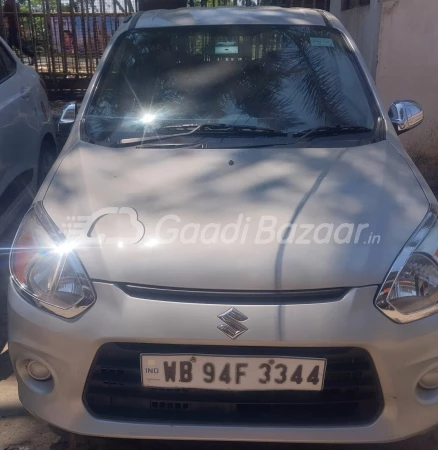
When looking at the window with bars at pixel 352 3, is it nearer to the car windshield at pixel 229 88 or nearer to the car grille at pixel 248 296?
the car windshield at pixel 229 88

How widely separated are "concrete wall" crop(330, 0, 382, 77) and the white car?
3.45m

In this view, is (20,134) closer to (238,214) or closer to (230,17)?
(230,17)

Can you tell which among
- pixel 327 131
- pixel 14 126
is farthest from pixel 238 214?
pixel 14 126

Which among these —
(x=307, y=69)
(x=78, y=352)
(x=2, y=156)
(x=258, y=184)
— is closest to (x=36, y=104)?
(x=2, y=156)

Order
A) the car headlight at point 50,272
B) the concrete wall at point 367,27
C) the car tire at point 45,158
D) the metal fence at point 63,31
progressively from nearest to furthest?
the car headlight at point 50,272
the car tire at point 45,158
the concrete wall at point 367,27
the metal fence at point 63,31

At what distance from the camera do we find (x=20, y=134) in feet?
13.4

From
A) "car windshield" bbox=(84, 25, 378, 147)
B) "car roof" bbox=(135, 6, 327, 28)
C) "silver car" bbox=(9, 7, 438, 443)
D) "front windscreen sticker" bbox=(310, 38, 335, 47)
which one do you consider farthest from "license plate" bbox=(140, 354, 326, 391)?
"car roof" bbox=(135, 6, 327, 28)

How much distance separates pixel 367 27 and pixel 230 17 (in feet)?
12.5

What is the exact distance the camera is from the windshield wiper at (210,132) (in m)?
2.84

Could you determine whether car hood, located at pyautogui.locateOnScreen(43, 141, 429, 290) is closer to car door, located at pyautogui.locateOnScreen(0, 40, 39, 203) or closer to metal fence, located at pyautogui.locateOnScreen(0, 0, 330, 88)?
car door, located at pyautogui.locateOnScreen(0, 40, 39, 203)

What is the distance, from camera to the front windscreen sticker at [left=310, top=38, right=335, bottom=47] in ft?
11.1

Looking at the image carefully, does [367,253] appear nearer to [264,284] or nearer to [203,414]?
[264,284]

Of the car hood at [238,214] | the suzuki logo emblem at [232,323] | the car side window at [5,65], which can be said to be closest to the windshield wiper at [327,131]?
the car hood at [238,214]

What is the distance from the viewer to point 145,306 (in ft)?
6.54
